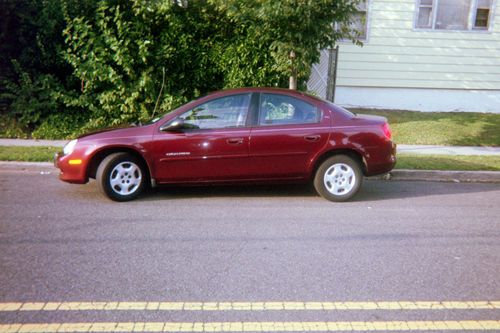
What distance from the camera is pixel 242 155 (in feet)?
21.0

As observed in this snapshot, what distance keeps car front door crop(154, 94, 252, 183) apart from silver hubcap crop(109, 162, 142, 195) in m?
0.28

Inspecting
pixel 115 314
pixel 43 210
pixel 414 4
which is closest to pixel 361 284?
pixel 115 314

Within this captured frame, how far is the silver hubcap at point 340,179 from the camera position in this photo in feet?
21.8

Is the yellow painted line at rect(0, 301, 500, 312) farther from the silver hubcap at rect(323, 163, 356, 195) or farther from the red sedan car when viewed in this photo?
the silver hubcap at rect(323, 163, 356, 195)

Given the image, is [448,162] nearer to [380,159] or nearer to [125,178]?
[380,159]

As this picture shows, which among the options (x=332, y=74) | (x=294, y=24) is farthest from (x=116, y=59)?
(x=332, y=74)

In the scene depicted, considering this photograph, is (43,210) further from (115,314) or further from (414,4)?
(414,4)

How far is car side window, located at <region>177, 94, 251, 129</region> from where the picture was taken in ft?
21.2

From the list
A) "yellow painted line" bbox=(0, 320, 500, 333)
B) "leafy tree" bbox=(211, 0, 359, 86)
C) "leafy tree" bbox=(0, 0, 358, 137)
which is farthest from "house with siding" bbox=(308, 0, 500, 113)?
"yellow painted line" bbox=(0, 320, 500, 333)

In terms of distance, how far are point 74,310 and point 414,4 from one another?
42.4 ft

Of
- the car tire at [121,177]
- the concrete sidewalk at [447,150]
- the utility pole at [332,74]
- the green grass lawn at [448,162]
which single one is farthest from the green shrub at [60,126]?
the concrete sidewalk at [447,150]

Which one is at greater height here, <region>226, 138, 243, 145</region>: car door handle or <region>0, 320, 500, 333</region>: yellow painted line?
<region>226, 138, 243, 145</region>: car door handle

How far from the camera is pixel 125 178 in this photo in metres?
6.38

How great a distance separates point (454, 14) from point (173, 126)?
10.9 m
